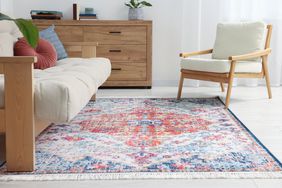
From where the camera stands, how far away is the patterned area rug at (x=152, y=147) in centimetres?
205

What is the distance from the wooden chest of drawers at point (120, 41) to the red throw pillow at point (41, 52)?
4.08 ft

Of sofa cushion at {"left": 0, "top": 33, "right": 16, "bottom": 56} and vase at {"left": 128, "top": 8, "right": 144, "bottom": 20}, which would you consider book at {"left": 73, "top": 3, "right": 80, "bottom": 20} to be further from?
sofa cushion at {"left": 0, "top": 33, "right": 16, "bottom": 56}

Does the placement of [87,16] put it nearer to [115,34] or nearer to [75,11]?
[75,11]

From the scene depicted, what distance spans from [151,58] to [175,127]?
6.54ft

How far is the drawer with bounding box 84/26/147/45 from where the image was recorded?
4.82m

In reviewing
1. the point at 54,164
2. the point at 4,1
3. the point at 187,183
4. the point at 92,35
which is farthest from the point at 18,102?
the point at 4,1

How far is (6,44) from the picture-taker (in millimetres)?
3133

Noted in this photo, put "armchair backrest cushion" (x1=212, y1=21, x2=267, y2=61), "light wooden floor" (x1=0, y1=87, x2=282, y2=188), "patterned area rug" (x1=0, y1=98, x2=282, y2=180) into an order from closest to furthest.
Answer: "light wooden floor" (x1=0, y1=87, x2=282, y2=188) < "patterned area rug" (x1=0, y1=98, x2=282, y2=180) < "armchair backrest cushion" (x1=212, y1=21, x2=267, y2=61)

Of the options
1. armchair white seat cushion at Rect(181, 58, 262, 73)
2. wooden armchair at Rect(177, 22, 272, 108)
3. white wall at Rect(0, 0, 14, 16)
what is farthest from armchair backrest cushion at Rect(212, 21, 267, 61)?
white wall at Rect(0, 0, 14, 16)

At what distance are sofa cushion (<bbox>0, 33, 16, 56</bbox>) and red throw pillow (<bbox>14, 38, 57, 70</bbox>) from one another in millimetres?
66

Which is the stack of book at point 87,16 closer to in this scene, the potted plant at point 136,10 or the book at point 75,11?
the book at point 75,11

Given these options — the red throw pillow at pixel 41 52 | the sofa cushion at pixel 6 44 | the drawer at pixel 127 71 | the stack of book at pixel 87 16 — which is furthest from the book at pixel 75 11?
the sofa cushion at pixel 6 44

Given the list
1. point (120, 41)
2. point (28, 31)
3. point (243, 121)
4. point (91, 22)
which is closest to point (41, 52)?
point (91, 22)

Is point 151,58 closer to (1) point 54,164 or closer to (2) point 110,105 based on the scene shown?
(2) point 110,105
